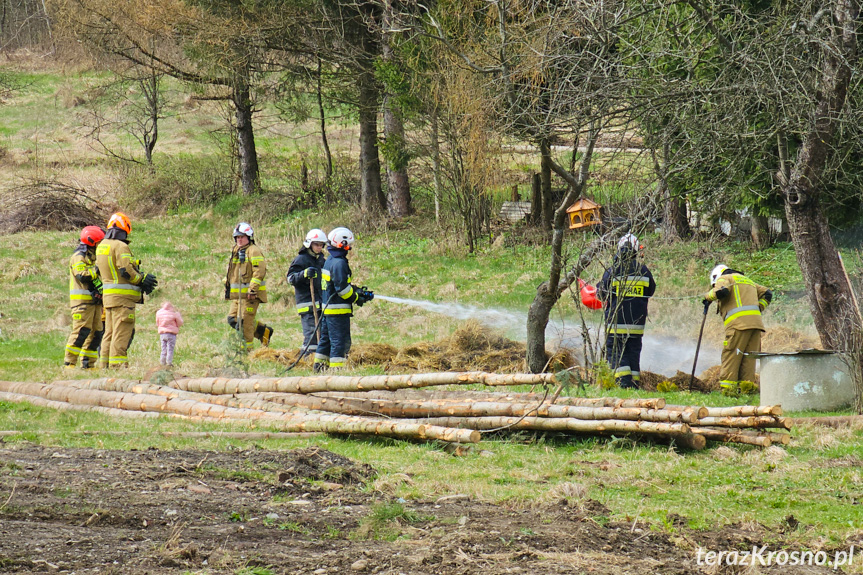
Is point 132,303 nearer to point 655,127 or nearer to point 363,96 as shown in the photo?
point 655,127

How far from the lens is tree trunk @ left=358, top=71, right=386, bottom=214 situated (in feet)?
75.5

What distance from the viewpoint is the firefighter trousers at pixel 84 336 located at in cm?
1209

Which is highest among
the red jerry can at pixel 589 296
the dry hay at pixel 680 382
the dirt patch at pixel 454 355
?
the red jerry can at pixel 589 296

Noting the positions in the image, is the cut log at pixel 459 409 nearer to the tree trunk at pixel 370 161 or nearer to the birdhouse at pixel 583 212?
the birdhouse at pixel 583 212

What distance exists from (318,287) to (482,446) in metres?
6.32

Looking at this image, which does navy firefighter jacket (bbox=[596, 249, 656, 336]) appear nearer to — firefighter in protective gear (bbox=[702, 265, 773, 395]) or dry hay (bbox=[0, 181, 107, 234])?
firefighter in protective gear (bbox=[702, 265, 773, 395])

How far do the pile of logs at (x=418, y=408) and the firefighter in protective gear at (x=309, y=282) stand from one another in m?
3.57

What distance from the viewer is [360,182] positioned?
26062mm

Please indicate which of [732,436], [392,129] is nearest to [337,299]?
[732,436]

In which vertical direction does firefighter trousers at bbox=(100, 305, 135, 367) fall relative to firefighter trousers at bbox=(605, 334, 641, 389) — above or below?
above

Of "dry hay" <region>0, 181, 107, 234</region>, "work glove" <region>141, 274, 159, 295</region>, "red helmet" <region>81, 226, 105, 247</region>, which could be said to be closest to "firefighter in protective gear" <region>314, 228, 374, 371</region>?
"work glove" <region>141, 274, 159, 295</region>

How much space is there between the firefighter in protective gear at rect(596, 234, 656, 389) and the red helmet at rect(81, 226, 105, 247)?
7.06m

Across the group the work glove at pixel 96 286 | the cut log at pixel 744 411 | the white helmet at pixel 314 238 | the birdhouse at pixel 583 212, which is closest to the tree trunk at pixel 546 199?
the birdhouse at pixel 583 212

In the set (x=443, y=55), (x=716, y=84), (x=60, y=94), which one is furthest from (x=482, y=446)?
(x=60, y=94)
